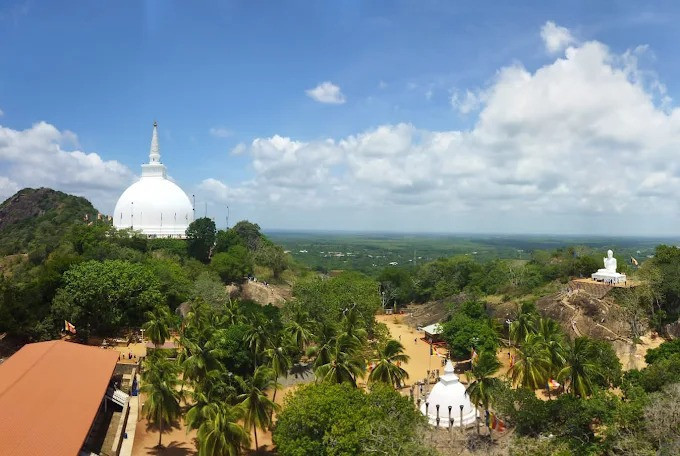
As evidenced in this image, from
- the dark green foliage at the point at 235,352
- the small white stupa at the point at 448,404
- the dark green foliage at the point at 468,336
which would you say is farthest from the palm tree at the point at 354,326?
the dark green foliage at the point at 468,336

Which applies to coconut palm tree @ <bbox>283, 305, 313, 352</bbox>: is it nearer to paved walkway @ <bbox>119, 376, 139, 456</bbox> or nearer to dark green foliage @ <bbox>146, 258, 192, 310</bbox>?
paved walkway @ <bbox>119, 376, 139, 456</bbox>

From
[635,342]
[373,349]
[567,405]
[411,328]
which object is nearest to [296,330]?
[373,349]

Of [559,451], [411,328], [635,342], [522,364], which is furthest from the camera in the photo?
[411,328]

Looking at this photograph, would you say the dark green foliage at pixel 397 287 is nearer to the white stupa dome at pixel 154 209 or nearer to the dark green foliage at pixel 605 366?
the white stupa dome at pixel 154 209

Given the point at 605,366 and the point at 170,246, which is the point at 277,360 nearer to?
the point at 605,366

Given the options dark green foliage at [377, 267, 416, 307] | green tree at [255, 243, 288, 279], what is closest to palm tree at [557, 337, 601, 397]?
dark green foliage at [377, 267, 416, 307]

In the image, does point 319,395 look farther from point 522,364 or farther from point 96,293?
point 96,293
